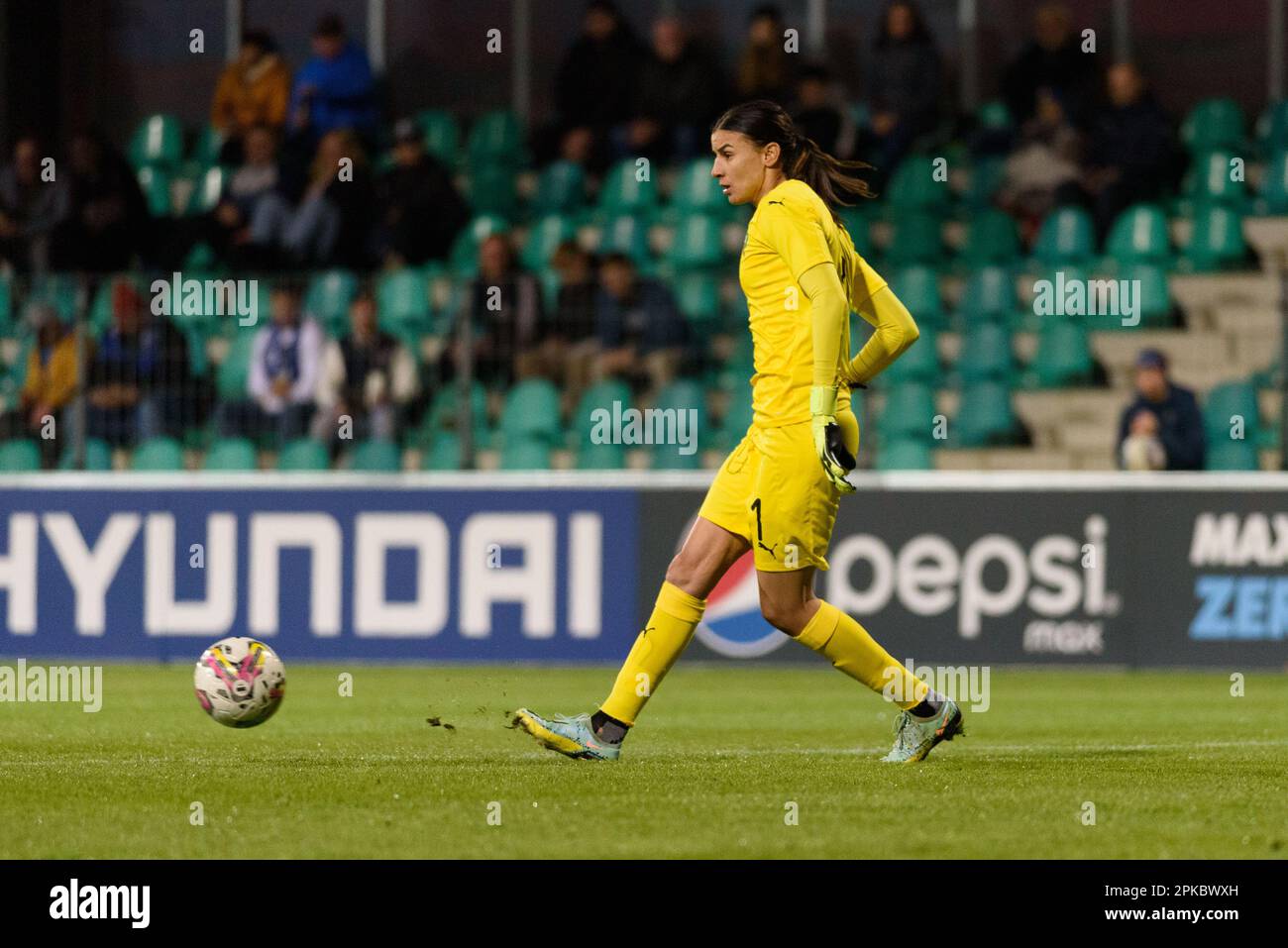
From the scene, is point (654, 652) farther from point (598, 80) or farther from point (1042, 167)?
point (598, 80)

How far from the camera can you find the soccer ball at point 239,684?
355 inches

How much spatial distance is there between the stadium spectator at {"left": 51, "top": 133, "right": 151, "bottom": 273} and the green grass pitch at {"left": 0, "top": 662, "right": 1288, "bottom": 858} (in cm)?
661

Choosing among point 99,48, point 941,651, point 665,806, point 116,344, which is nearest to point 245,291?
point 116,344

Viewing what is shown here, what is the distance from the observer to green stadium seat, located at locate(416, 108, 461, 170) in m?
20.3

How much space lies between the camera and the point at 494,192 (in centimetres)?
1955

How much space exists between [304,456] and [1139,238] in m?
6.58

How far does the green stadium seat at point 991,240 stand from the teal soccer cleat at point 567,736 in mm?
10083

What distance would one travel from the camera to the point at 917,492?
14734 millimetres

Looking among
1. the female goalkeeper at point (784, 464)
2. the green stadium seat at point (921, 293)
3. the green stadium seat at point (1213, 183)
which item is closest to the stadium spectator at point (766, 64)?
the green stadium seat at point (921, 293)

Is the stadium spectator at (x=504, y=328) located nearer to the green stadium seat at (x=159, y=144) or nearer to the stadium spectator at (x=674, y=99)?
the stadium spectator at (x=674, y=99)

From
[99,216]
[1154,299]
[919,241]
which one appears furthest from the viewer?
[99,216]

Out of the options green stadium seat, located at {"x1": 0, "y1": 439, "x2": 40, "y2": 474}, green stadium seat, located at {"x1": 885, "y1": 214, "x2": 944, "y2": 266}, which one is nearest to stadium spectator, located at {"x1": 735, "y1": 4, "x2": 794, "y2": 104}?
green stadium seat, located at {"x1": 885, "y1": 214, "x2": 944, "y2": 266}

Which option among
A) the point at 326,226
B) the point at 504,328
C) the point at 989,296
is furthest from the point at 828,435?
the point at 326,226

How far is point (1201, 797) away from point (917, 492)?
7.27 m
